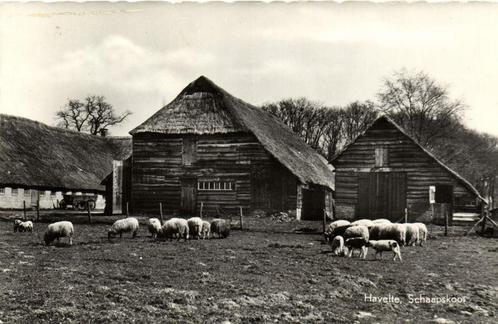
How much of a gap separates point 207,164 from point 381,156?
910 centimetres

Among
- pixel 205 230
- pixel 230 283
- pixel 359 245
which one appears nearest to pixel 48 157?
pixel 205 230

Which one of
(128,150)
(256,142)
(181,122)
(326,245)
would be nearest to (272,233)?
(326,245)

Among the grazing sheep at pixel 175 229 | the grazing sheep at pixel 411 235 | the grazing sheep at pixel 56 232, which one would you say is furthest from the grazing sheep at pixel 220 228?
the grazing sheep at pixel 411 235

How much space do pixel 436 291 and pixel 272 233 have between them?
1055cm

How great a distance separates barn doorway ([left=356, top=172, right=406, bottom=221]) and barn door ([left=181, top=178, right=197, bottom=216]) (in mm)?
8650

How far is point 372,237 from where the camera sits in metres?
17.3

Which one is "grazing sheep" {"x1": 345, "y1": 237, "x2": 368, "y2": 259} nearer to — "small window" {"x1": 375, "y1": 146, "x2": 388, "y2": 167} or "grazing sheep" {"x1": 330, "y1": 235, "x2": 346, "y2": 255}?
"grazing sheep" {"x1": 330, "y1": 235, "x2": 346, "y2": 255}

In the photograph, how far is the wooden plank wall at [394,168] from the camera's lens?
2550 cm

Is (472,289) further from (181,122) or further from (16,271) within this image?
(181,122)

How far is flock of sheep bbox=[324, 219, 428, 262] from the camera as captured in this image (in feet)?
47.8

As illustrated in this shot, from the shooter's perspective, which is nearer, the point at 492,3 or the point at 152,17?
the point at 492,3

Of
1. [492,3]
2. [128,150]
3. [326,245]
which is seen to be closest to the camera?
[492,3]

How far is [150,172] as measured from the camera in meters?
29.0

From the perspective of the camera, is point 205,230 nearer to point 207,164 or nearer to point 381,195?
point 207,164
